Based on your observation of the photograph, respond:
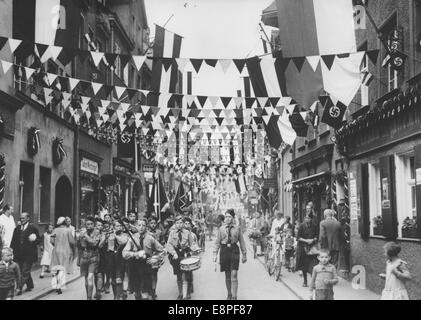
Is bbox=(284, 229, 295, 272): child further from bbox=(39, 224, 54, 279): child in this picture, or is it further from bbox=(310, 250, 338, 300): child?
bbox=(310, 250, 338, 300): child

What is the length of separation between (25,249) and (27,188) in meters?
5.04

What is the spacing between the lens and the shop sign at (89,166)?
23.4m

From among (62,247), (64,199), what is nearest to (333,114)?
(62,247)

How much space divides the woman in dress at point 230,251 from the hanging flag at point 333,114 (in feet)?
14.1

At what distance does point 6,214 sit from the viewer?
45.2ft

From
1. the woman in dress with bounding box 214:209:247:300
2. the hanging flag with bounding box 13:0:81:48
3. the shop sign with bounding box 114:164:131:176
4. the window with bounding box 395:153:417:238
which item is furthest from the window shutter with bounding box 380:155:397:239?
the shop sign with bounding box 114:164:131:176

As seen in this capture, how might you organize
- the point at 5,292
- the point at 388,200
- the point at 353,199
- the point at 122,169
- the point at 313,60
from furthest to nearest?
1. the point at 122,169
2. the point at 353,199
3. the point at 388,200
4. the point at 313,60
5. the point at 5,292

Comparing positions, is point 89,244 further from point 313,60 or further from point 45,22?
point 313,60

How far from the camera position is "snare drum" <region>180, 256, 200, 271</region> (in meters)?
11.7

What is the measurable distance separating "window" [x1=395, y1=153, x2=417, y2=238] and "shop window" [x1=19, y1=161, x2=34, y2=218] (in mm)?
10975

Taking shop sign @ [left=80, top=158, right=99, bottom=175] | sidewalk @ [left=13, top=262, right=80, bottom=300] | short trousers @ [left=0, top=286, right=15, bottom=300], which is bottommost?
sidewalk @ [left=13, top=262, right=80, bottom=300]

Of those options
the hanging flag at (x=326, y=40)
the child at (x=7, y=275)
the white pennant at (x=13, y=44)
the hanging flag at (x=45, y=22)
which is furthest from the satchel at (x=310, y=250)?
the white pennant at (x=13, y=44)

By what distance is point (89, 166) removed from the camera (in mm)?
24641

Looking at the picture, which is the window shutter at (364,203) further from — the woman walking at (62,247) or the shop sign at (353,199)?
the woman walking at (62,247)
